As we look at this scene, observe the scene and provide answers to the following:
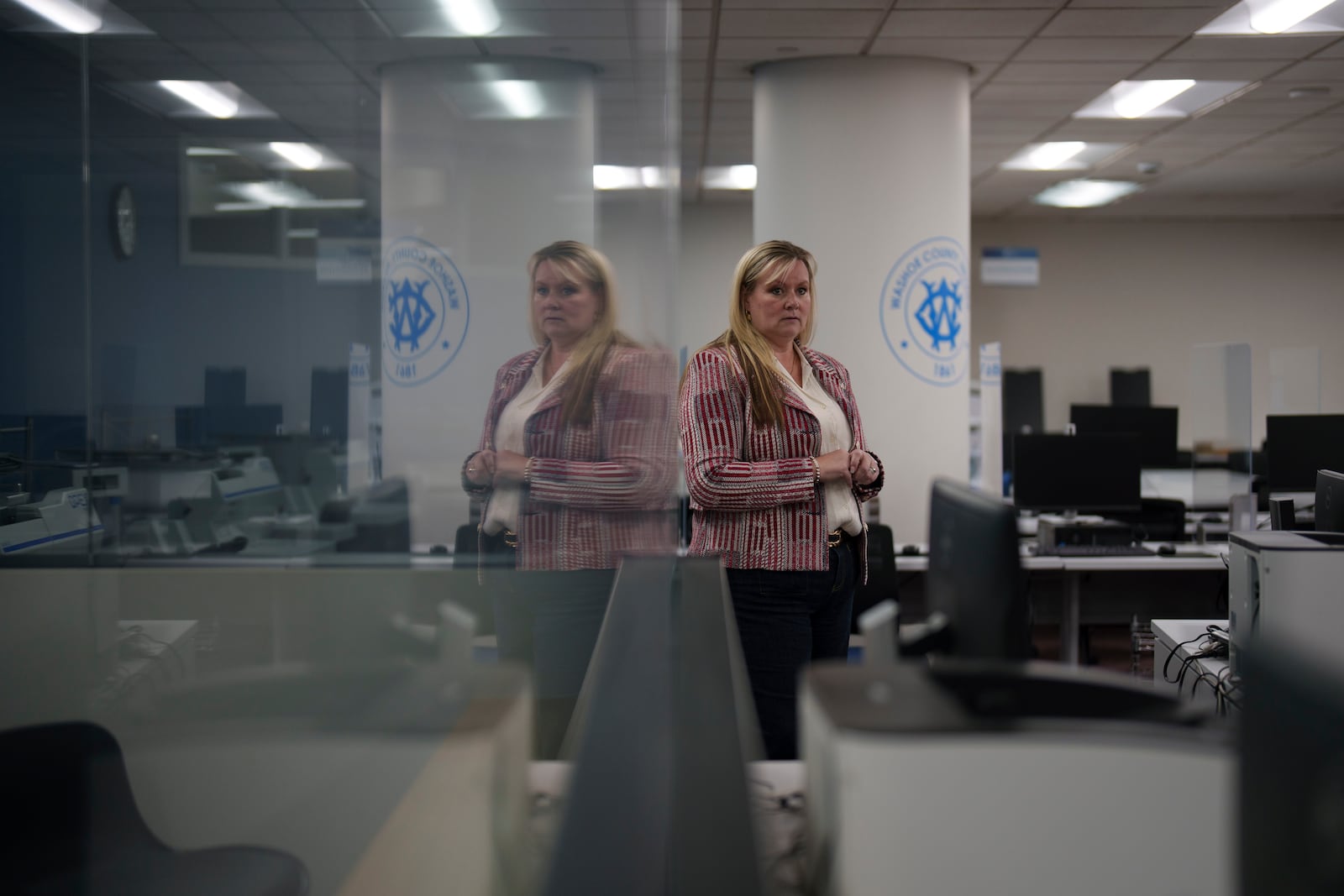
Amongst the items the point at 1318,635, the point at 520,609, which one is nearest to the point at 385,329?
the point at 520,609

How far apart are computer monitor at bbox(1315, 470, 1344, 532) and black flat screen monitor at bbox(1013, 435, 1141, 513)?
1.91m

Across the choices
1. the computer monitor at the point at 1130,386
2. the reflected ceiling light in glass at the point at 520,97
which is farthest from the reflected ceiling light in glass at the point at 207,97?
the computer monitor at the point at 1130,386

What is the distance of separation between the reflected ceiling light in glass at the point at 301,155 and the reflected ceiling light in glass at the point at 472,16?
194mm

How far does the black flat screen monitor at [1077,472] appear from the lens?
175 inches

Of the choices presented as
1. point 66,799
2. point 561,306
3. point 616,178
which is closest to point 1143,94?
point 616,178

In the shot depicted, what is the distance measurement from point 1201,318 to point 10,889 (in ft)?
34.7

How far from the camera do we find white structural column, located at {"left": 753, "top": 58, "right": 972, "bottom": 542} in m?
4.70

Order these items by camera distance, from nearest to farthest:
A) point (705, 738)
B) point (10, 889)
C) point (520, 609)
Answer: point (705, 738)
point (10, 889)
point (520, 609)

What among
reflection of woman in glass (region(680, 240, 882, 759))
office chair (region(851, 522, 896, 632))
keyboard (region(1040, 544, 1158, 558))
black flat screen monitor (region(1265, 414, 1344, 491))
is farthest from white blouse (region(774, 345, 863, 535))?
black flat screen monitor (region(1265, 414, 1344, 491))

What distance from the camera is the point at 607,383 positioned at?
1.23 meters

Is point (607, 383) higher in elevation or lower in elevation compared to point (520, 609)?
higher

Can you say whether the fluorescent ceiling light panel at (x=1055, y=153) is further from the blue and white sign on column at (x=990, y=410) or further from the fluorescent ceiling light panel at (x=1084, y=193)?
the blue and white sign on column at (x=990, y=410)

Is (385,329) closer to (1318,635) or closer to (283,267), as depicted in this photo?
(283,267)

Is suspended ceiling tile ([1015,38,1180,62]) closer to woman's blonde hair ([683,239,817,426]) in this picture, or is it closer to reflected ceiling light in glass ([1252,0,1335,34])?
reflected ceiling light in glass ([1252,0,1335,34])
